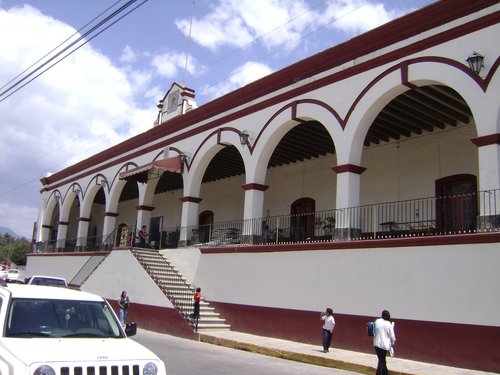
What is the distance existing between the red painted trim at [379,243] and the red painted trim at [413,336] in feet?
5.65

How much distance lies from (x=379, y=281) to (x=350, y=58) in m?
6.53

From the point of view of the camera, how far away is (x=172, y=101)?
85.5ft

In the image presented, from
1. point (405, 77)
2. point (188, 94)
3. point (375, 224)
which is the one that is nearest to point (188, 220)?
point (188, 94)

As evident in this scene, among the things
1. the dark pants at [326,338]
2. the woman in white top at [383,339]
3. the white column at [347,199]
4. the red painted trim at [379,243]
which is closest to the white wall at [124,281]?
the red painted trim at [379,243]

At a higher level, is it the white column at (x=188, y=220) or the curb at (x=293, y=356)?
the white column at (x=188, y=220)

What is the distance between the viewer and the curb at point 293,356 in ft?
35.9

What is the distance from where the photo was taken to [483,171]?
11633 millimetres

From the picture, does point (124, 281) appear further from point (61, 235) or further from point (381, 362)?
→ point (61, 235)

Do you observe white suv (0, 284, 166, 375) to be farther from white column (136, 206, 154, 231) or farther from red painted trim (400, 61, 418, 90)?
white column (136, 206, 154, 231)

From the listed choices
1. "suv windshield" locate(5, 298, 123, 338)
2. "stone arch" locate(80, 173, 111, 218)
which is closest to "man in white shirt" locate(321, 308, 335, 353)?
"suv windshield" locate(5, 298, 123, 338)

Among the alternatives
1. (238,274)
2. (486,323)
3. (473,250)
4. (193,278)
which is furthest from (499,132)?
(193,278)

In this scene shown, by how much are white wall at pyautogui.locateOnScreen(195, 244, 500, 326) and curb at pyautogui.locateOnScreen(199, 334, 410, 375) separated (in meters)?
1.77

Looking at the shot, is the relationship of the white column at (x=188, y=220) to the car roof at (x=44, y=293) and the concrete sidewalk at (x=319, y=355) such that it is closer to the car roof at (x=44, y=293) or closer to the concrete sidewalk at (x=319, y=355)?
the concrete sidewalk at (x=319, y=355)

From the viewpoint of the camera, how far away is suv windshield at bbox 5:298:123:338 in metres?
5.75
